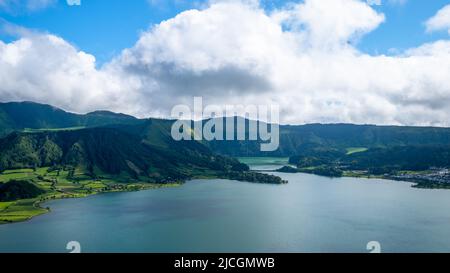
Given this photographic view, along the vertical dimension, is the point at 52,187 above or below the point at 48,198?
above

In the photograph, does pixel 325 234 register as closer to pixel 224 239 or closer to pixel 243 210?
pixel 224 239

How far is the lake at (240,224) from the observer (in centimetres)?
7044

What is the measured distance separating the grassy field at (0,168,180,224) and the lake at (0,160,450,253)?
21.2 ft

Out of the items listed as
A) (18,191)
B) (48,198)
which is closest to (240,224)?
(48,198)

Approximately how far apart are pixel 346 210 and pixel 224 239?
4590 centimetres

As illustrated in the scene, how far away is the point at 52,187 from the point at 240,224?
9545 cm

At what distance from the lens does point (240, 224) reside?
290 feet

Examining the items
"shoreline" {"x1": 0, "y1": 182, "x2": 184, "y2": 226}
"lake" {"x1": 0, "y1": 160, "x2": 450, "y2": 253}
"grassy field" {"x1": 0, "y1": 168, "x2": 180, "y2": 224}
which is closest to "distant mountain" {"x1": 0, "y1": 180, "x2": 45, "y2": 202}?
"grassy field" {"x1": 0, "y1": 168, "x2": 180, "y2": 224}

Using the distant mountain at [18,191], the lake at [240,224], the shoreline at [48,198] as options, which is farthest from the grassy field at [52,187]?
the lake at [240,224]

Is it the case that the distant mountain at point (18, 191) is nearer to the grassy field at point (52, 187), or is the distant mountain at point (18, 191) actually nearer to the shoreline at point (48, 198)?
the grassy field at point (52, 187)

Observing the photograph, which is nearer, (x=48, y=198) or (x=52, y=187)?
(x=48, y=198)

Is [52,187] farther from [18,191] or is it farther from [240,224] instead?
[240,224]

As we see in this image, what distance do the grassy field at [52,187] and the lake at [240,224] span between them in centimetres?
646
